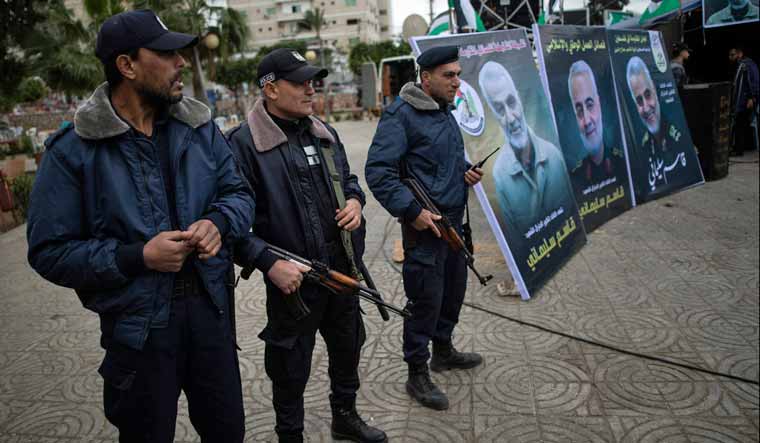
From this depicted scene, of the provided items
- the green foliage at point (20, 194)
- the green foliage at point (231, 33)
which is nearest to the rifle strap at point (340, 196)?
the green foliage at point (20, 194)

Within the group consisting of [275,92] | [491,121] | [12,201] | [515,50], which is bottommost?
[12,201]

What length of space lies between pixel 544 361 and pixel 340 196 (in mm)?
1949

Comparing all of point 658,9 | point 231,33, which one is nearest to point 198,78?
point 231,33

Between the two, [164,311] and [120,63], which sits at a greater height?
[120,63]

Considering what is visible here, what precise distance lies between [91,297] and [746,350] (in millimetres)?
3876

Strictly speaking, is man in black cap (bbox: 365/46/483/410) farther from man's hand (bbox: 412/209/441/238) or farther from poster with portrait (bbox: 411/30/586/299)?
poster with portrait (bbox: 411/30/586/299)

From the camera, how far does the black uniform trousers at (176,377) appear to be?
1725 millimetres

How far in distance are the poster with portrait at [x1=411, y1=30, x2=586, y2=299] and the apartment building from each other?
78938 millimetres

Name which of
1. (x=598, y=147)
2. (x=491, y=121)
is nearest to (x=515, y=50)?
(x=491, y=121)

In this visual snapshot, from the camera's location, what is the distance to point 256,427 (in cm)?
288

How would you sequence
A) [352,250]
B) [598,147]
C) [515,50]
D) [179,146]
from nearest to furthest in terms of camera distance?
[179,146] → [352,250] → [515,50] → [598,147]

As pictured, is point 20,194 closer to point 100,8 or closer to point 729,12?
point 100,8

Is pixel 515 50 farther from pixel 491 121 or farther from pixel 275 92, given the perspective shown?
pixel 275 92

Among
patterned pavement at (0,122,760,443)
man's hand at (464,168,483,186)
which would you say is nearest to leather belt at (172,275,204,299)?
patterned pavement at (0,122,760,443)
